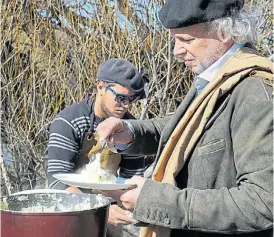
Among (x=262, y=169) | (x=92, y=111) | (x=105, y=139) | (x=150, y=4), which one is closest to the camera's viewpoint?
(x=262, y=169)

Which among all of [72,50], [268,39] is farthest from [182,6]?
[72,50]

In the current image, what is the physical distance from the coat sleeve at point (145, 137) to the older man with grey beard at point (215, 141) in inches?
14.2

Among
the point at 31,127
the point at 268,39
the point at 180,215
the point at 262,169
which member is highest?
the point at 268,39

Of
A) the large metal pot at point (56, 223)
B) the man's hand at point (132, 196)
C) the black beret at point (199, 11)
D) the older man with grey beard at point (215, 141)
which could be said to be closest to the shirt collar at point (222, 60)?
the older man with grey beard at point (215, 141)

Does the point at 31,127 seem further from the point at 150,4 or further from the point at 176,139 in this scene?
the point at 176,139

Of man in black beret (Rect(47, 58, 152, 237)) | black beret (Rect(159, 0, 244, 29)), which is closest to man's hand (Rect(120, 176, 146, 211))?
black beret (Rect(159, 0, 244, 29))

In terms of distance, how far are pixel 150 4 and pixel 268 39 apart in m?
0.96

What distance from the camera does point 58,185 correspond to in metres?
2.68

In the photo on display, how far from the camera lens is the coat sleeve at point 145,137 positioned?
6.96 feet

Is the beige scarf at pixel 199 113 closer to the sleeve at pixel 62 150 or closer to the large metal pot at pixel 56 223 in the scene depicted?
the large metal pot at pixel 56 223

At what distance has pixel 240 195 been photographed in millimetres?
1459

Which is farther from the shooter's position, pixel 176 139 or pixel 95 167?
pixel 95 167

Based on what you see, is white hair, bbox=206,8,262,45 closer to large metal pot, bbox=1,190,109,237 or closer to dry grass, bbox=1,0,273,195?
large metal pot, bbox=1,190,109,237

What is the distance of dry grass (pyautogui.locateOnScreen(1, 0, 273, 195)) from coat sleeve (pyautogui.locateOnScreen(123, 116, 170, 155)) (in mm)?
1811
